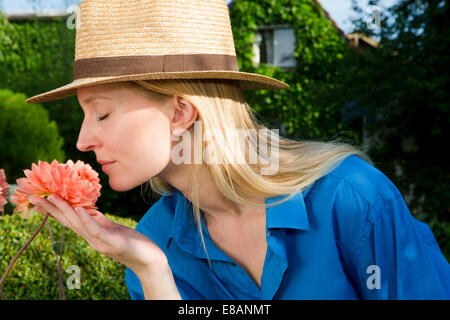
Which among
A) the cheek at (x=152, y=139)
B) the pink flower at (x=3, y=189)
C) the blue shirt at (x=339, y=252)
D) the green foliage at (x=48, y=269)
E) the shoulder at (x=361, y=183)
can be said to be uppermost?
the cheek at (x=152, y=139)

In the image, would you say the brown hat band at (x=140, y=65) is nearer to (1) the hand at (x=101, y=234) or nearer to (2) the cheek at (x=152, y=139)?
(2) the cheek at (x=152, y=139)

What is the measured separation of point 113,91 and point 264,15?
1223cm

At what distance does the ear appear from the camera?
197cm

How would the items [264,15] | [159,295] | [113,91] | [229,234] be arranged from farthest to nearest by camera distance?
[264,15] < [229,234] < [113,91] < [159,295]

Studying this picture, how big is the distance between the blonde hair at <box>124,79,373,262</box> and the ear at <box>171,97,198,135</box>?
0.09 feet

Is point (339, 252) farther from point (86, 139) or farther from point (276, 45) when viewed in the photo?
point (276, 45)

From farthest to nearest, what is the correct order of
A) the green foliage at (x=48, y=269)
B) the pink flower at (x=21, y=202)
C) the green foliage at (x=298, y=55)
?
the green foliage at (x=298, y=55) < the green foliage at (x=48, y=269) < the pink flower at (x=21, y=202)

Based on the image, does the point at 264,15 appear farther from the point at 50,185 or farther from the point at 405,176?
the point at 50,185

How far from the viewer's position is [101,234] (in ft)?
5.24

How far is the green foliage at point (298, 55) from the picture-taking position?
476 inches

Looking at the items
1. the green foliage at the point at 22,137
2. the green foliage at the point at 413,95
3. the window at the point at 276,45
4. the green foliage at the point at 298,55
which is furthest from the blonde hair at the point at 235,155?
the window at the point at 276,45

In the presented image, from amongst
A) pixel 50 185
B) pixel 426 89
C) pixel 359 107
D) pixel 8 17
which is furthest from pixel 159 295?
pixel 8 17

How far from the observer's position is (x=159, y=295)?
1726mm

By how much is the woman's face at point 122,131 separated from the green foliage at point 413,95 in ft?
20.6
